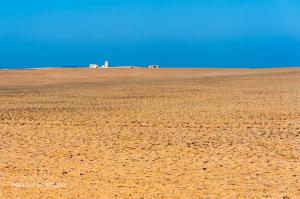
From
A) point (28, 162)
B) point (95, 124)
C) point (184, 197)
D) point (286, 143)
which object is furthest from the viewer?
point (95, 124)

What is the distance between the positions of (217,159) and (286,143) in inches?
83.5

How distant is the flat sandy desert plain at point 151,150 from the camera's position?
8.08 meters

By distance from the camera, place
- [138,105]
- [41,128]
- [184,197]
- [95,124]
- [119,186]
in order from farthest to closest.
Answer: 1. [138,105]
2. [95,124]
3. [41,128]
4. [119,186]
5. [184,197]

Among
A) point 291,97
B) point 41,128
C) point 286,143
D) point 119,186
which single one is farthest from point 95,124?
point 291,97

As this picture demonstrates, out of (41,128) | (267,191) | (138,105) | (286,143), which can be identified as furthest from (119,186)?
(138,105)

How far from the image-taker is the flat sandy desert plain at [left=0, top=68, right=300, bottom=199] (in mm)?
8078

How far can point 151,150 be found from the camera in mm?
11211

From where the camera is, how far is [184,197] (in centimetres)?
756

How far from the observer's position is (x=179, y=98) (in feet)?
76.5

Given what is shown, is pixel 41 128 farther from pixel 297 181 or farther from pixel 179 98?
pixel 179 98

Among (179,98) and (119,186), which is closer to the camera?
(119,186)

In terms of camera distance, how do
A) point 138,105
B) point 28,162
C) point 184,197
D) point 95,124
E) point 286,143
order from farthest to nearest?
point 138,105
point 95,124
point 286,143
point 28,162
point 184,197

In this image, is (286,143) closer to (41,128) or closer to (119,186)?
(119,186)

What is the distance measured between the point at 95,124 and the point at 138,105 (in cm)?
527
